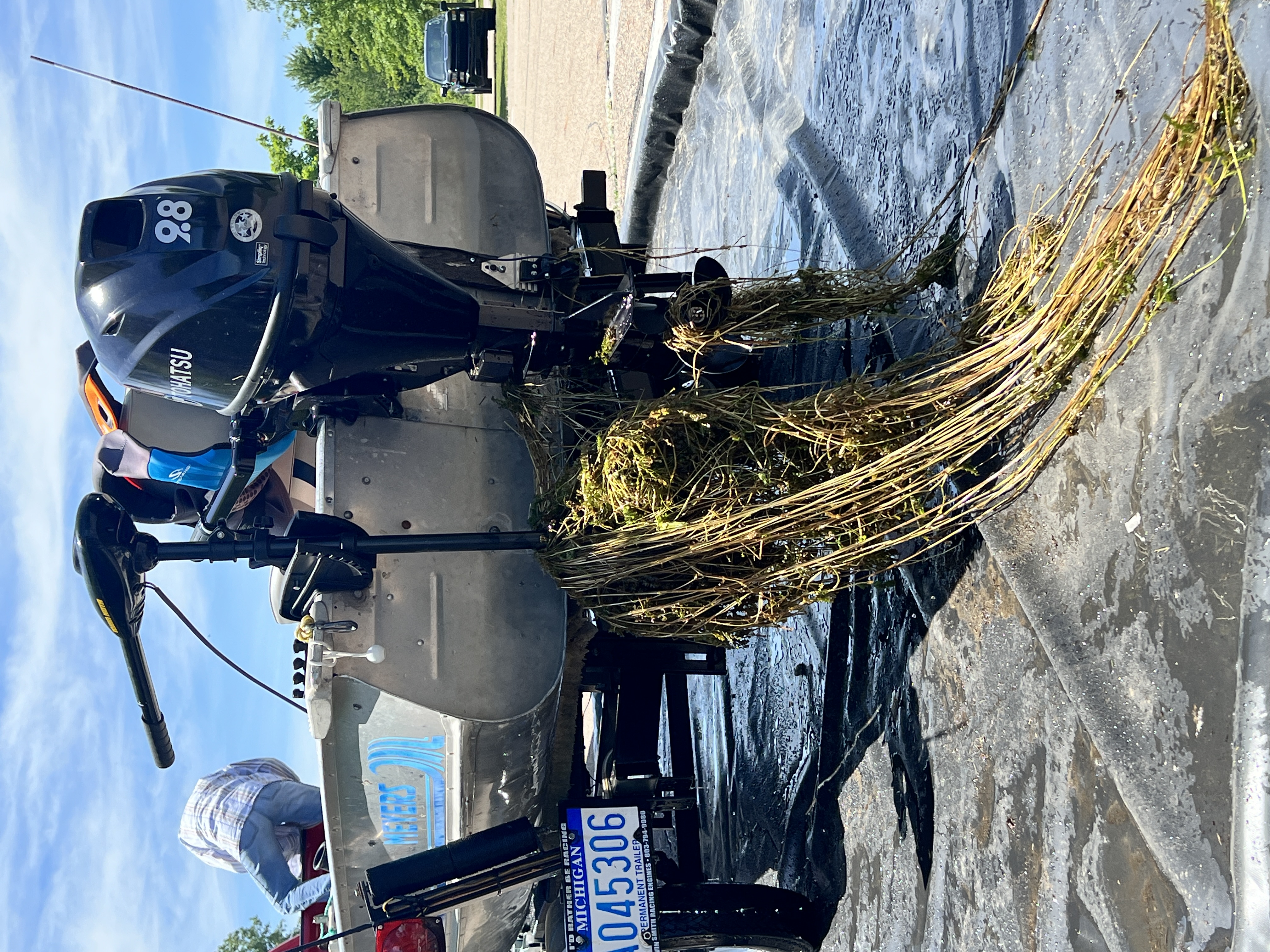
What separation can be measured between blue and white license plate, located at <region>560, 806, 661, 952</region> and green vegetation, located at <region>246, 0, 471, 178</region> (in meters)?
23.3

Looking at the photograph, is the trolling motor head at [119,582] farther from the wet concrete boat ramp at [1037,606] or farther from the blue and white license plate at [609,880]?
the wet concrete boat ramp at [1037,606]

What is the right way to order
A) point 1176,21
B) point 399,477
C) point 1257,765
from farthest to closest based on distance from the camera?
point 399,477, point 1176,21, point 1257,765

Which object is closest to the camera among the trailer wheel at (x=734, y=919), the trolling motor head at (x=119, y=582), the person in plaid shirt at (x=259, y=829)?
the trolling motor head at (x=119, y=582)

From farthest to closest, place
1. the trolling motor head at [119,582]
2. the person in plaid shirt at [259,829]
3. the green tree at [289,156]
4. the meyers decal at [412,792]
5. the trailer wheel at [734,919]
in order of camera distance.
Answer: the green tree at [289,156] → the person in plaid shirt at [259,829] → the trailer wheel at [734,919] → the meyers decal at [412,792] → the trolling motor head at [119,582]

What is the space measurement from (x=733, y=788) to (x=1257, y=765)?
13.9 feet

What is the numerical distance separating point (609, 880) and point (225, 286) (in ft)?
8.67

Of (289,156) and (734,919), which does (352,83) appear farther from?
(734,919)

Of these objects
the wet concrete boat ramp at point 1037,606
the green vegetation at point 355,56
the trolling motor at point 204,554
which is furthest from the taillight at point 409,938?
the green vegetation at point 355,56

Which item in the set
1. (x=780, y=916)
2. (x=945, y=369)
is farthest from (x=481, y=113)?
(x=780, y=916)

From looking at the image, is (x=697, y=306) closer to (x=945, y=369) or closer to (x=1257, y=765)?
(x=945, y=369)

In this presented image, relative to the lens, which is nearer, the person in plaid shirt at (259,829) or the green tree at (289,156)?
the person in plaid shirt at (259,829)

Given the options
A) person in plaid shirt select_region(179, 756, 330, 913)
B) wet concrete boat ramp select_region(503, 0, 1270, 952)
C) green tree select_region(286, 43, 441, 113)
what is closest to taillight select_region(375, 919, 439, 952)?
wet concrete boat ramp select_region(503, 0, 1270, 952)

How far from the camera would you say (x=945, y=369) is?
9.70 ft

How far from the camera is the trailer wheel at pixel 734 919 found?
4375mm
